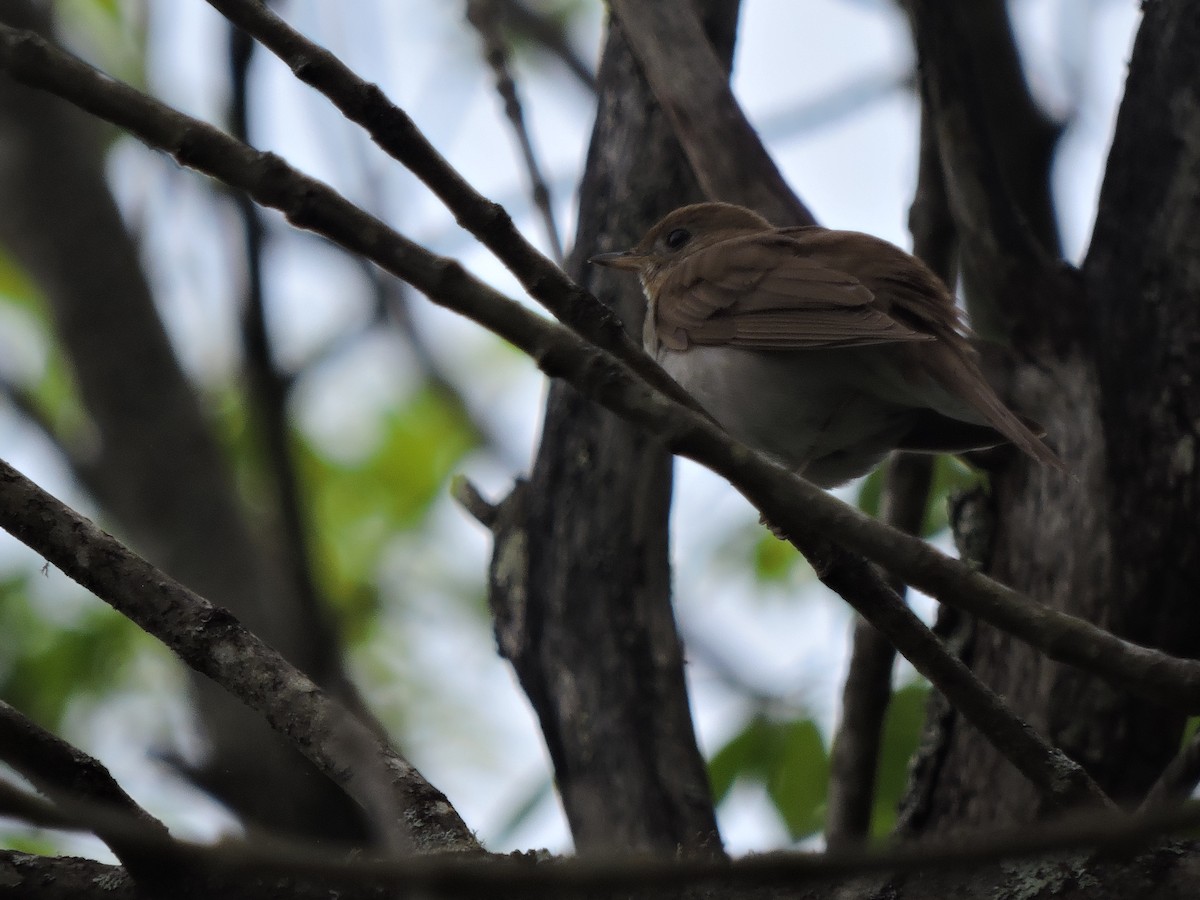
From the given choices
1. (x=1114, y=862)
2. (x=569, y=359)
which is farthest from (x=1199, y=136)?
(x=569, y=359)

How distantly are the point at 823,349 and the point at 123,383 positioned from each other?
3.63m

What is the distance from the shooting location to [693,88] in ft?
16.1

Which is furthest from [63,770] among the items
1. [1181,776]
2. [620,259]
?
[620,259]

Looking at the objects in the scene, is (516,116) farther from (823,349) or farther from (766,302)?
(823,349)

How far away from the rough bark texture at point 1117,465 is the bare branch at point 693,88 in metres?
1.20

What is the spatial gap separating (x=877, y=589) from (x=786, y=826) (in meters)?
2.63

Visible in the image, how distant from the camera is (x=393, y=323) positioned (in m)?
7.02

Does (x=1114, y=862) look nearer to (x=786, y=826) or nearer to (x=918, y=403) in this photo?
(x=918, y=403)

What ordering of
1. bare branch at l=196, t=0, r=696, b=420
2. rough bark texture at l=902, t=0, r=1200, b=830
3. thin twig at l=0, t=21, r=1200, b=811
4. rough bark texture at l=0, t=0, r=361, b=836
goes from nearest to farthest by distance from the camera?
thin twig at l=0, t=21, r=1200, b=811, bare branch at l=196, t=0, r=696, b=420, rough bark texture at l=902, t=0, r=1200, b=830, rough bark texture at l=0, t=0, r=361, b=836

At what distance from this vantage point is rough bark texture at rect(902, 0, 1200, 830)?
426 centimetres

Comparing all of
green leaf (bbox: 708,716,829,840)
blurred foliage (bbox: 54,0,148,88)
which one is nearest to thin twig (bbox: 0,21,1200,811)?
green leaf (bbox: 708,716,829,840)

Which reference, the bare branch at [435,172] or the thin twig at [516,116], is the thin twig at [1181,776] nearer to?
the bare branch at [435,172]

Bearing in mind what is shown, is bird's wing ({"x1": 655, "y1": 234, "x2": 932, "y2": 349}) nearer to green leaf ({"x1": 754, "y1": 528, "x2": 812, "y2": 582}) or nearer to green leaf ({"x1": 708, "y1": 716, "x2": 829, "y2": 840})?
green leaf ({"x1": 708, "y1": 716, "x2": 829, "y2": 840})

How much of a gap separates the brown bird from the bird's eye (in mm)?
252
